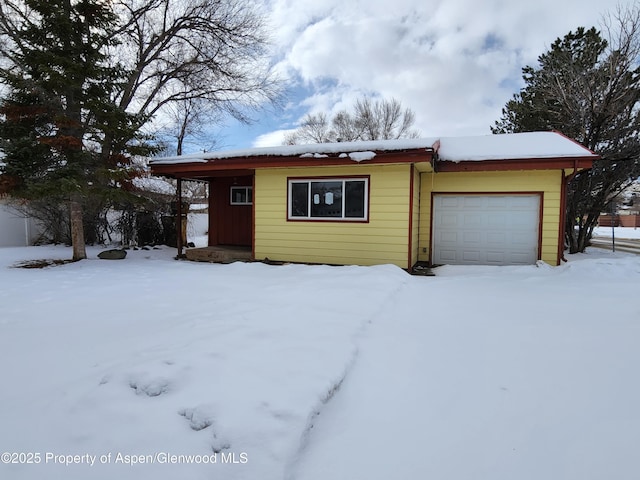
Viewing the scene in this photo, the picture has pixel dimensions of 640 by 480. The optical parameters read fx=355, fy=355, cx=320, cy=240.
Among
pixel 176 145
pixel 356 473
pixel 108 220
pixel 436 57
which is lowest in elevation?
pixel 356 473

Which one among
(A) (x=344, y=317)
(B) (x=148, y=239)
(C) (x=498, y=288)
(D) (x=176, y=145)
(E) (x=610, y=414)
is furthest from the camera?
(D) (x=176, y=145)

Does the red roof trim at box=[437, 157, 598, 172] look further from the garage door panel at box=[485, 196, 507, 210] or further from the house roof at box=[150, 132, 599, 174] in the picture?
the garage door panel at box=[485, 196, 507, 210]

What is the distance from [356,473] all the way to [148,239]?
40.2 ft

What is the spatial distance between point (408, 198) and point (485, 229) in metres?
2.37

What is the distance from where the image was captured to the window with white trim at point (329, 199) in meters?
7.91

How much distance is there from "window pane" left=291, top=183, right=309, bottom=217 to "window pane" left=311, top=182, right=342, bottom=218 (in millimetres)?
153

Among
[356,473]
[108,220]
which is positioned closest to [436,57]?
[108,220]

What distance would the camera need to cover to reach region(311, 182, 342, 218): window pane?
812 cm

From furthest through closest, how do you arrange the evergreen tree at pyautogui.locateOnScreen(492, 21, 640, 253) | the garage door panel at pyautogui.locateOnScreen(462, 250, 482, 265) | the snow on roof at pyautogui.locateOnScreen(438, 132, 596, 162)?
the evergreen tree at pyautogui.locateOnScreen(492, 21, 640, 253)
the garage door panel at pyautogui.locateOnScreen(462, 250, 482, 265)
the snow on roof at pyautogui.locateOnScreen(438, 132, 596, 162)

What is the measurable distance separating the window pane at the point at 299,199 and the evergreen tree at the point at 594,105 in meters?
8.62

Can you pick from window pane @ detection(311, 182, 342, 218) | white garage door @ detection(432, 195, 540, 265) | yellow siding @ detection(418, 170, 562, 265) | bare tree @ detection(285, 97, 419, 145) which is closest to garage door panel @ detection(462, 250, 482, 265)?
white garage door @ detection(432, 195, 540, 265)

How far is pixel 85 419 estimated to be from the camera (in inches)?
79.3

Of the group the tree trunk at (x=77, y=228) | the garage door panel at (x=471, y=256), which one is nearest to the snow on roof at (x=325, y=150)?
the tree trunk at (x=77, y=228)

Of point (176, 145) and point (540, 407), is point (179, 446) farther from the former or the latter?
point (176, 145)
